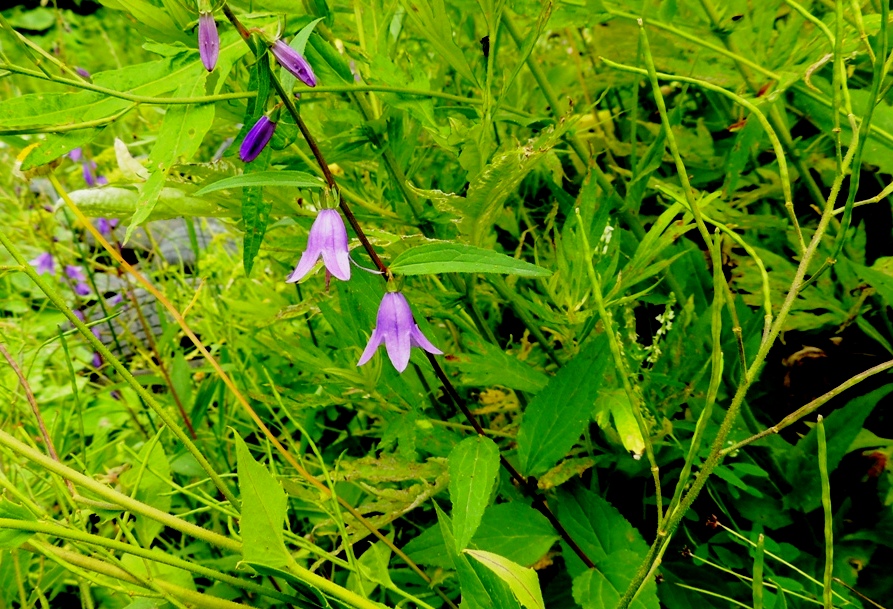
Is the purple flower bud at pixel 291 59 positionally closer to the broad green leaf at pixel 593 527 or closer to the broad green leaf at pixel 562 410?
the broad green leaf at pixel 562 410

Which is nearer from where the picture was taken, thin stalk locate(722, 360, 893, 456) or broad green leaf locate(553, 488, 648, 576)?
thin stalk locate(722, 360, 893, 456)

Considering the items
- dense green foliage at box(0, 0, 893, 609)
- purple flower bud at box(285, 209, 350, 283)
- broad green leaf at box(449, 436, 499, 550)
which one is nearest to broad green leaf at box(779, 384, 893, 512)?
dense green foliage at box(0, 0, 893, 609)

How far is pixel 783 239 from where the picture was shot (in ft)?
2.81

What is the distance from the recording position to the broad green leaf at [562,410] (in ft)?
1.96

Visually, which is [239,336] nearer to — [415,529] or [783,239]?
[415,529]

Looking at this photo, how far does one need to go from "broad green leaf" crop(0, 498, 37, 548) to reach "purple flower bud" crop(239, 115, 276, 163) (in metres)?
0.26

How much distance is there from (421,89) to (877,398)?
1.68 feet

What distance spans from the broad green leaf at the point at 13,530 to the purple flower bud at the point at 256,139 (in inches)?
10.2

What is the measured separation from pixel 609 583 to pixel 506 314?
0.46m

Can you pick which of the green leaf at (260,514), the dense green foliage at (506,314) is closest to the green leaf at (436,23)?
the dense green foliage at (506,314)

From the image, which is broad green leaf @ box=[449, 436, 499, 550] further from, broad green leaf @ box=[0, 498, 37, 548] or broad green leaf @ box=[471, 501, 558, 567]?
broad green leaf @ box=[0, 498, 37, 548]

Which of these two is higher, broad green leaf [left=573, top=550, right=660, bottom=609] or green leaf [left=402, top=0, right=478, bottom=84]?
green leaf [left=402, top=0, right=478, bottom=84]

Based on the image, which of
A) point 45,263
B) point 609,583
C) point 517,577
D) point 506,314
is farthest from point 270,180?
point 45,263

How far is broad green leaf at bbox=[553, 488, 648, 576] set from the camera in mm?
653
